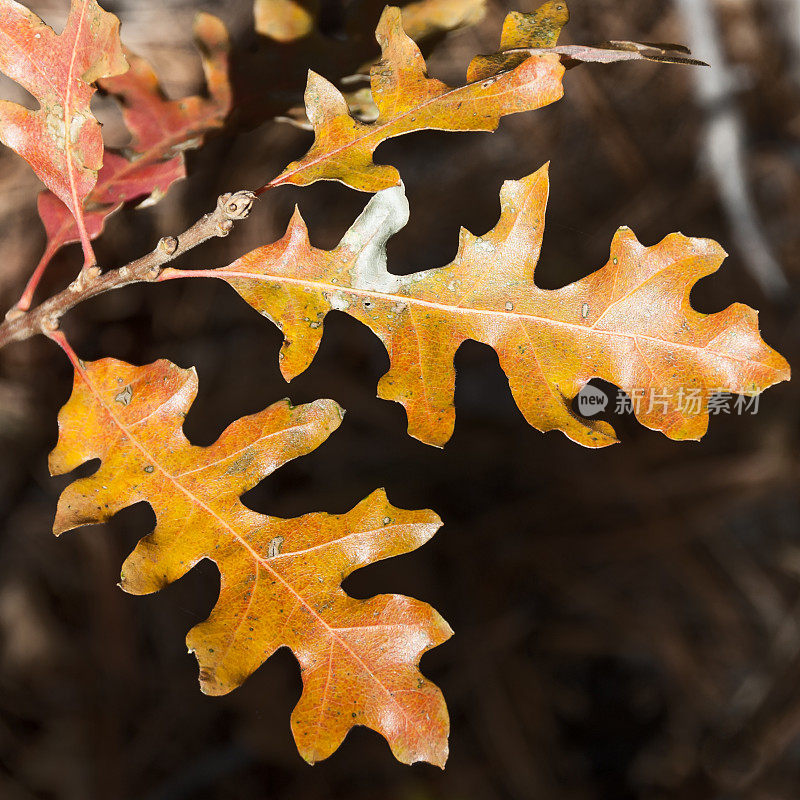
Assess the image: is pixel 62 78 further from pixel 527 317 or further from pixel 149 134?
pixel 527 317

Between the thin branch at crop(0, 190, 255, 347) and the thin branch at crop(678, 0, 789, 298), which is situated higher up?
the thin branch at crop(0, 190, 255, 347)

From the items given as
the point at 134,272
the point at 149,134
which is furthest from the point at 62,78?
the point at 149,134

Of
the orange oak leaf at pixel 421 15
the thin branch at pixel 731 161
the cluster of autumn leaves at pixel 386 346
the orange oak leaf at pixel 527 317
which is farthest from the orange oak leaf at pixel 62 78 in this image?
the thin branch at pixel 731 161

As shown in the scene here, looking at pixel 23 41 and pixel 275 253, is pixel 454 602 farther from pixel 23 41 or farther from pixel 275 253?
pixel 23 41

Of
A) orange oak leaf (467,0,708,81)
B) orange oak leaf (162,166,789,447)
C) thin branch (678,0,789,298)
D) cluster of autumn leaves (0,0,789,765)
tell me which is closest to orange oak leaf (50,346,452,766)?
cluster of autumn leaves (0,0,789,765)

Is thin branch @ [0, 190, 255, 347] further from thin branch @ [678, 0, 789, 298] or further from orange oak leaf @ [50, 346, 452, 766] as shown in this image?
thin branch @ [678, 0, 789, 298]

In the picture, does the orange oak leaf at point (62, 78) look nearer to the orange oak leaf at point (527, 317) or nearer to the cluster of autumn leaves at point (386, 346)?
the cluster of autumn leaves at point (386, 346)

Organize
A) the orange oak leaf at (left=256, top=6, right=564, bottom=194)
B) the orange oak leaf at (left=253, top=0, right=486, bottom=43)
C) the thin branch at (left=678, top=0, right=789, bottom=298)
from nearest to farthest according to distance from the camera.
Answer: the orange oak leaf at (left=256, top=6, right=564, bottom=194)
the orange oak leaf at (left=253, top=0, right=486, bottom=43)
the thin branch at (left=678, top=0, right=789, bottom=298)

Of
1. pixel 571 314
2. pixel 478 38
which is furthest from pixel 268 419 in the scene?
pixel 478 38
